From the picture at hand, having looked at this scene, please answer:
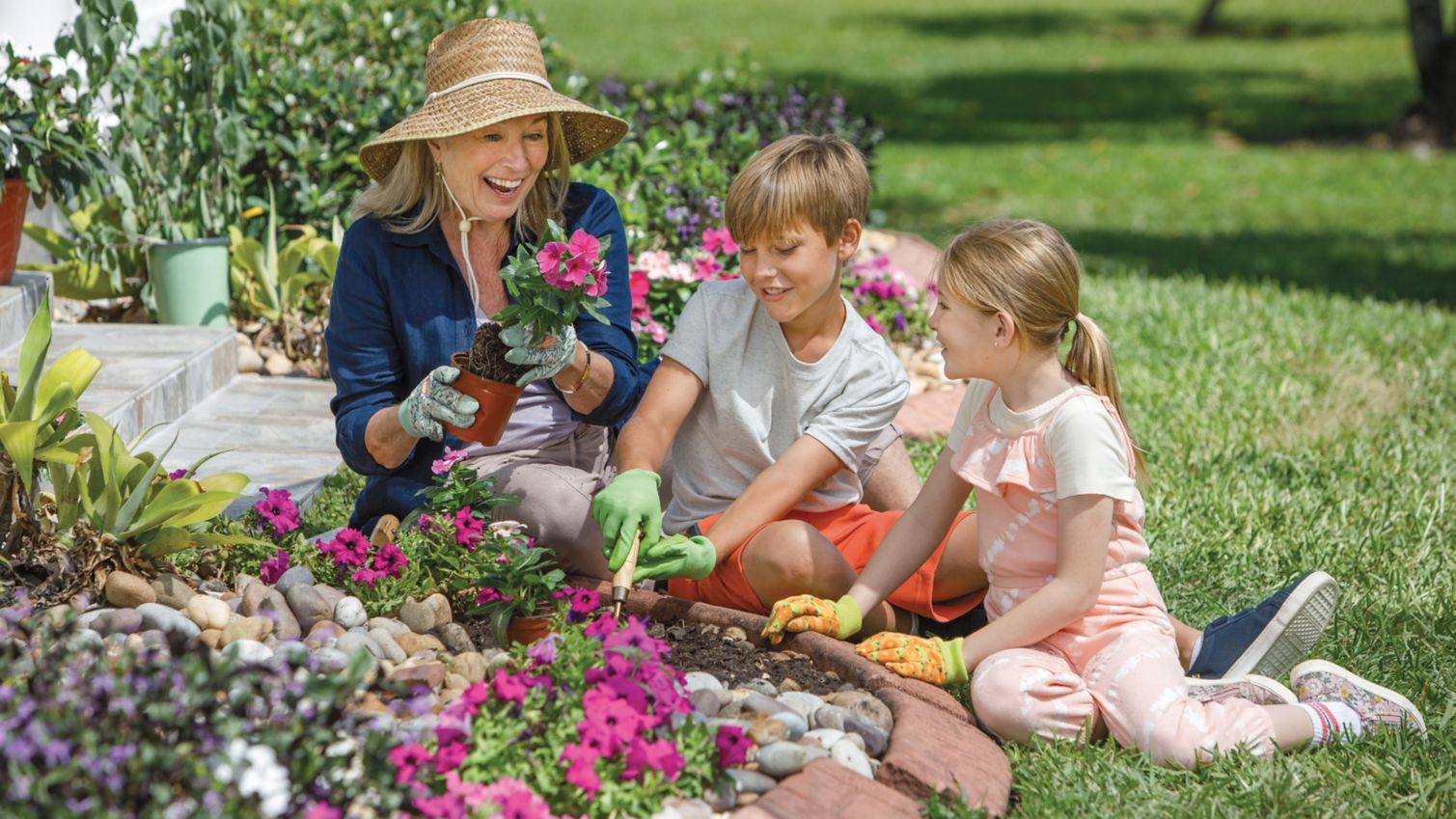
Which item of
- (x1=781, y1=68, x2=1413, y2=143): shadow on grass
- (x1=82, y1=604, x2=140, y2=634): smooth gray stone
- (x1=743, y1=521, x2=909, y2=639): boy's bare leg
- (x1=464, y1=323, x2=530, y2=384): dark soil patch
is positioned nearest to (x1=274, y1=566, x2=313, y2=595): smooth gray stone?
(x1=82, y1=604, x2=140, y2=634): smooth gray stone

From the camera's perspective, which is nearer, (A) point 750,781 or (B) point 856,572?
(A) point 750,781

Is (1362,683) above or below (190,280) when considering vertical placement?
below

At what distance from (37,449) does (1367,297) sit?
5873 mm

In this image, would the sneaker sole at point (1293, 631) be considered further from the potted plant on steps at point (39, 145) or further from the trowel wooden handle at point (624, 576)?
the potted plant on steps at point (39, 145)

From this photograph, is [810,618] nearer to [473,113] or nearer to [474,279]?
[474,279]

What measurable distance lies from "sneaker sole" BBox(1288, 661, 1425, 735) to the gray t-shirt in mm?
993

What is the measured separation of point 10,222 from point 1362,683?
3.67 metres

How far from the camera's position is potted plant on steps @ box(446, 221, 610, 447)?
264 cm

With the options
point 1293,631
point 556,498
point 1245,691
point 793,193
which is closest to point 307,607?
point 556,498

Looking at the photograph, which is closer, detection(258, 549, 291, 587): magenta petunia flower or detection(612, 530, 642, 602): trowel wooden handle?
detection(612, 530, 642, 602): trowel wooden handle

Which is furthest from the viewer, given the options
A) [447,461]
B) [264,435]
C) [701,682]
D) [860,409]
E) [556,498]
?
[264,435]

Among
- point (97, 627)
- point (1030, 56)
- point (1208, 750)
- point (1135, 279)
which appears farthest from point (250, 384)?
point (1030, 56)

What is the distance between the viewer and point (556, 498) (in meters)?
3.09

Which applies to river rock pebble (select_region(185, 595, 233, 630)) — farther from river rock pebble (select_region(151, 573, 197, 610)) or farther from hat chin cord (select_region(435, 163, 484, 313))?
hat chin cord (select_region(435, 163, 484, 313))
